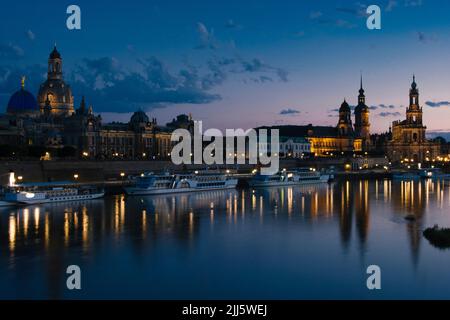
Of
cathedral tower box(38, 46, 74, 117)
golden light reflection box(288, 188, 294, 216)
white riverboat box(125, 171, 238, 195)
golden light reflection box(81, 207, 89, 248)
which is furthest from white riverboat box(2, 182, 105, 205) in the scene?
cathedral tower box(38, 46, 74, 117)

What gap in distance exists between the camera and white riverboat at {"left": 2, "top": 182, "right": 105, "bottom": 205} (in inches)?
1356

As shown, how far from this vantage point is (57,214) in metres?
31.2

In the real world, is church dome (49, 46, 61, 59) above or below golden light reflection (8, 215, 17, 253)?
above

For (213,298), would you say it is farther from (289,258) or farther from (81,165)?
(81,165)

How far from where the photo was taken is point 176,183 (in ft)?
150

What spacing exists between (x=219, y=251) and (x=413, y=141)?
8873cm

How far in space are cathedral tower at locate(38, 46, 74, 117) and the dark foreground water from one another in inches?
1593

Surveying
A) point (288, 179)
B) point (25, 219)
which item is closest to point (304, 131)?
point (288, 179)

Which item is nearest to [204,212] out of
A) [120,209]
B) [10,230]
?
[120,209]

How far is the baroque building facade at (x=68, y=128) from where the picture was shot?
62.0m

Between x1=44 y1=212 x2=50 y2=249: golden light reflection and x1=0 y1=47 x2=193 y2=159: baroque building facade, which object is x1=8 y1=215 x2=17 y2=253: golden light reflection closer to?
x1=44 y1=212 x2=50 y2=249: golden light reflection

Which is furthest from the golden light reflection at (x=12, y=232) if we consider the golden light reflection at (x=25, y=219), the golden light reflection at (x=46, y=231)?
the golden light reflection at (x=46, y=231)

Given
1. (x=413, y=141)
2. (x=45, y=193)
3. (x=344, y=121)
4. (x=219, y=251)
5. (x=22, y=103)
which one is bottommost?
→ (x=219, y=251)

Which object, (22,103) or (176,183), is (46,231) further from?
(22,103)
